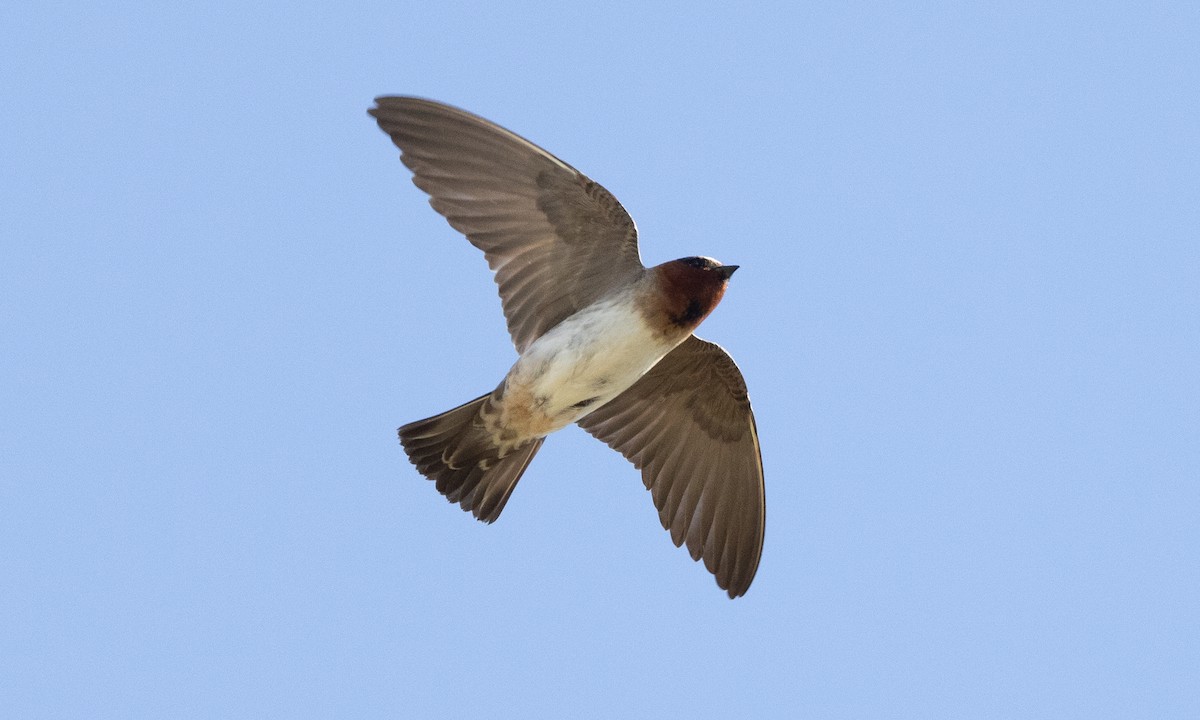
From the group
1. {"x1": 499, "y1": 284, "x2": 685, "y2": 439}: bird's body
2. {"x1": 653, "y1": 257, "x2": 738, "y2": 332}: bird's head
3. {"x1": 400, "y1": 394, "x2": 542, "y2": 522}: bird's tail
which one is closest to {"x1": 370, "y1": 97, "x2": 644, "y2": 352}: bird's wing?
{"x1": 499, "y1": 284, "x2": 685, "y2": 439}: bird's body

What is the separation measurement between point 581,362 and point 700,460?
5.77 feet

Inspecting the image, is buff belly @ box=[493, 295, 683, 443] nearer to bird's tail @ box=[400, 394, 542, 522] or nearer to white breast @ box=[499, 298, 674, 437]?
white breast @ box=[499, 298, 674, 437]

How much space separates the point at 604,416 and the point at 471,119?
225 cm

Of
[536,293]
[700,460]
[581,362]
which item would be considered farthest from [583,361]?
[700,460]

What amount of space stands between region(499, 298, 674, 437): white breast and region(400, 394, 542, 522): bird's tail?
0.25 meters

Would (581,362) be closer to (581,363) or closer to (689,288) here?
(581,363)

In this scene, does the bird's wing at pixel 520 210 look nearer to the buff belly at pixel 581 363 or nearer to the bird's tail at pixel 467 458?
the buff belly at pixel 581 363

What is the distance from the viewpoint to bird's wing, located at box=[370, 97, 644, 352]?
32.9 ft

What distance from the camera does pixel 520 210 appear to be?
402 inches

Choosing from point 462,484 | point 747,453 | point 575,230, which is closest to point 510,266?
point 575,230

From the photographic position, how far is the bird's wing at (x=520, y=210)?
395 inches

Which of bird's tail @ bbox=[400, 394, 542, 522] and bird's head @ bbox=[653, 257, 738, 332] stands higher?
bird's head @ bbox=[653, 257, 738, 332]

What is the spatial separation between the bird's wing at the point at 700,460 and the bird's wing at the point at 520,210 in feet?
3.65

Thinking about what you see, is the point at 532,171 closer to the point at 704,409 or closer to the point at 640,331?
the point at 640,331
